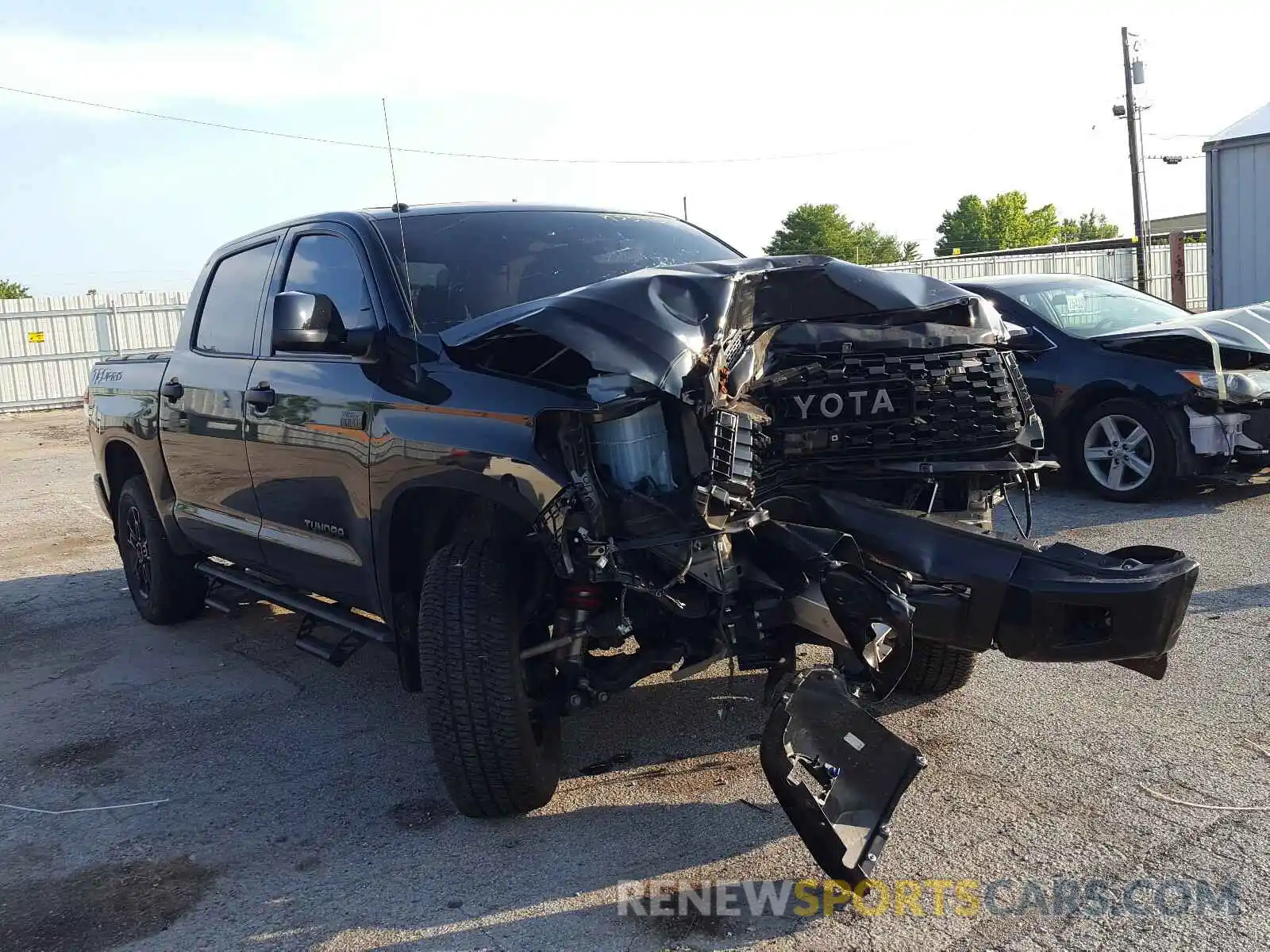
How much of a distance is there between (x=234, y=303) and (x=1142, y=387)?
5.60 metres

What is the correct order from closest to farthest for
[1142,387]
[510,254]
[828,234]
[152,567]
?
[510,254] < [152,567] < [1142,387] < [828,234]

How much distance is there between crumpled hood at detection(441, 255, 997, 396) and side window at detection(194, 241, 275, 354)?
1721 mm

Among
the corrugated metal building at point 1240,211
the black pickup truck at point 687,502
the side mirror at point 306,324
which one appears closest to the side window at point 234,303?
the black pickup truck at point 687,502

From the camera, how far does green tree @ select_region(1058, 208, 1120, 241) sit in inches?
3647

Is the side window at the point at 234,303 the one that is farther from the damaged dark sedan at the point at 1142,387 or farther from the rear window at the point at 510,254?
the damaged dark sedan at the point at 1142,387

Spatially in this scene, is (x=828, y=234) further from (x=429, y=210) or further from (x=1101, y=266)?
(x=429, y=210)

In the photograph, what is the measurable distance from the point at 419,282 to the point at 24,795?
91.2 inches

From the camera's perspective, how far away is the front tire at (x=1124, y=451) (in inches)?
295

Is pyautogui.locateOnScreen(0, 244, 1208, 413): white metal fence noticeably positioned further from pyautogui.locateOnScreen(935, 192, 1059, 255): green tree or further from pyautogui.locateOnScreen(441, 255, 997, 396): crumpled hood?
pyautogui.locateOnScreen(935, 192, 1059, 255): green tree

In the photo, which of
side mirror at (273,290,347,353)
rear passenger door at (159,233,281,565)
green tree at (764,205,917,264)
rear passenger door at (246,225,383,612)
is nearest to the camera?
side mirror at (273,290,347,353)

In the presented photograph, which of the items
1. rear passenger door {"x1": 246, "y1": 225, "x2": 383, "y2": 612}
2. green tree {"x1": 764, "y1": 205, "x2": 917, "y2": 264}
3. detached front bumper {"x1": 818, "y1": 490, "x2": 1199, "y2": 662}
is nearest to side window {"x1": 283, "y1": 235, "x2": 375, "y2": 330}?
rear passenger door {"x1": 246, "y1": 225, "x2": 383, "y2": 612}

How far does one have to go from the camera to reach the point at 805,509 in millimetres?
3316

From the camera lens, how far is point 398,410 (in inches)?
148

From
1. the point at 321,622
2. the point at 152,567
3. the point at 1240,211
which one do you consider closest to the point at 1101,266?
the point at 1240,211
